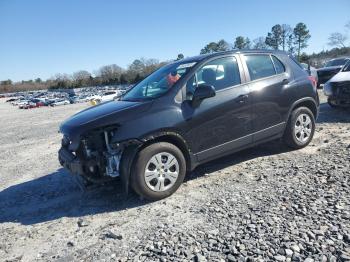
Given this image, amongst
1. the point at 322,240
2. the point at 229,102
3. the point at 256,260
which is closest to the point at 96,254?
the point at 256,260

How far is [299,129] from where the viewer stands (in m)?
6.24

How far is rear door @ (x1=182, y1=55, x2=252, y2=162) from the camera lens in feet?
16.2

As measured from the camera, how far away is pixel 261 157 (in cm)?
613

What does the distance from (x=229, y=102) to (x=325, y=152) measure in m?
2.12

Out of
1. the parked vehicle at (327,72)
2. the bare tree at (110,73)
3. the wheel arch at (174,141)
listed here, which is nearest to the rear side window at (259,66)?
the wheel arch at (174,141)

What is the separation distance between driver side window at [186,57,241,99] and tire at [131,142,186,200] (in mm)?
908

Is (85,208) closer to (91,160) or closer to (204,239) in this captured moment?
(91,160)

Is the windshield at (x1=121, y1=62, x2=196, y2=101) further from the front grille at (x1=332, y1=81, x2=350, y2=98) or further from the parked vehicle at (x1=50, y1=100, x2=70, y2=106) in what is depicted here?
the parked vehicle at (x1=50, y1=100, x2=70, y2=106)

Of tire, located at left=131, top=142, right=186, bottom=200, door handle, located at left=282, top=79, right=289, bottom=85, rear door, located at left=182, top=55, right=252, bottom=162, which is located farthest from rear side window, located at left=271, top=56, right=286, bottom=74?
tire, located at left=131, top=142, right=186, bottom=200

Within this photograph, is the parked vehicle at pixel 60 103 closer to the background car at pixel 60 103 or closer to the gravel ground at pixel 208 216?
the background car at pixel 60 103

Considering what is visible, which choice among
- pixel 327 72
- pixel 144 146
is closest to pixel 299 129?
pixel 144 146

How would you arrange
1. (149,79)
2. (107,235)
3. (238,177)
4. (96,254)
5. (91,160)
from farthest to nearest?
1. (149,79)
2. (238,177)
3. (91,160)
4. (107,235)
5. (96,254)

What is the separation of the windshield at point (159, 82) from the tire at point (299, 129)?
7.13ft

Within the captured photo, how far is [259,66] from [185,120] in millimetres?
1874
